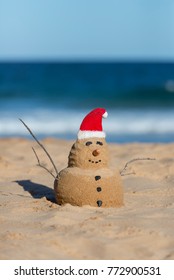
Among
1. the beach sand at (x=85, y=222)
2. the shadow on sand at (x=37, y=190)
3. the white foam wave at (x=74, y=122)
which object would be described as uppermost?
the white foam wave at (x=74, y=122)

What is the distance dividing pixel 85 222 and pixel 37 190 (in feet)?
4.92

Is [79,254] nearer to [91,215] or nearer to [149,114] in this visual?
[91,215]

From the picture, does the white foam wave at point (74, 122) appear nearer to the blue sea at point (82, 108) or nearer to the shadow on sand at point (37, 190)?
the blue sea at point (82, 108)

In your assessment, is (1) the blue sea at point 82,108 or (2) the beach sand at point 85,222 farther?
(1) the blue sea at point 82,108

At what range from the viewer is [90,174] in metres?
5.03

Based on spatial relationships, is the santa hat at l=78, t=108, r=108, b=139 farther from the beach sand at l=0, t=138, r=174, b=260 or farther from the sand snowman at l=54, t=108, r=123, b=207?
the beach sand at l=0, t=138, r=174, b=260

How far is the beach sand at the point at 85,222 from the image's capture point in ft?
13.5

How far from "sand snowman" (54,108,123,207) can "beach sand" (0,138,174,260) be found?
0.10m

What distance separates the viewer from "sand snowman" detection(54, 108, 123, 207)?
5023mm

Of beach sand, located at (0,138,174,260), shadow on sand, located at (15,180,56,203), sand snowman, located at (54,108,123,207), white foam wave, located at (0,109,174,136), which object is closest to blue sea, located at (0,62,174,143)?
white foam wave, located at (0,109,174,136)

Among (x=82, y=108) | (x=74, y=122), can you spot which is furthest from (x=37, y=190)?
(x=82, y=108)

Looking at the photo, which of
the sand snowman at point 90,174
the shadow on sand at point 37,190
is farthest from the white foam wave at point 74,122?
the sand snowman at point 90,174

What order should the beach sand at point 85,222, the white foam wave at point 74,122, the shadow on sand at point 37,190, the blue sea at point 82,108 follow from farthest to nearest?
the white foam wave at point 74,122
the blue sea at point 82,108
the shadow on sand at point 37,190
the beach sand at point 85,222

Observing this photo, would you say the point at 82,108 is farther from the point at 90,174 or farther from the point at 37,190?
the point at 90,174
